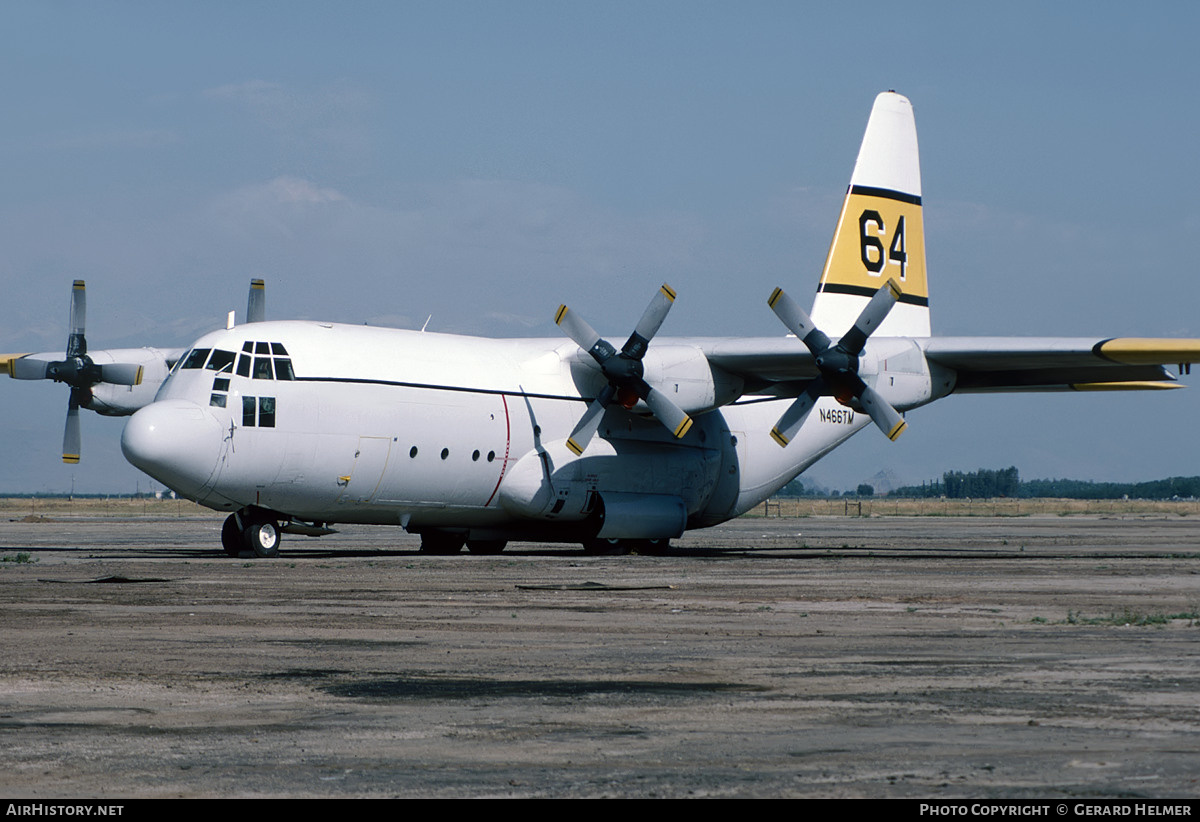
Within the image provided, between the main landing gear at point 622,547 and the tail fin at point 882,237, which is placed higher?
the tail fin at point 882,237

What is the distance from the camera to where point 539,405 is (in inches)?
1129

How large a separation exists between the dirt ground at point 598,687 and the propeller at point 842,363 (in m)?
8.67

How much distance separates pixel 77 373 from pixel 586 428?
Result: 11684 mm

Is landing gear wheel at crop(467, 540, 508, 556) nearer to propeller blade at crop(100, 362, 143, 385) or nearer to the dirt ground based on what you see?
propeller blade at crop(100, 362, 143, 385)

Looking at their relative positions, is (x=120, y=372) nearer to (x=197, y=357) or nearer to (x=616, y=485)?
(x=197, y=357)

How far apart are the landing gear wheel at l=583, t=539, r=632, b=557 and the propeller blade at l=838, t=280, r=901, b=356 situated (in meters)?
6.01

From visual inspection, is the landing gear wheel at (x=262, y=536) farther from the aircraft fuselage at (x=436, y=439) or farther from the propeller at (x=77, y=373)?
the propeller at (x=77, y=373)

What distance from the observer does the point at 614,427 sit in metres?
29.7

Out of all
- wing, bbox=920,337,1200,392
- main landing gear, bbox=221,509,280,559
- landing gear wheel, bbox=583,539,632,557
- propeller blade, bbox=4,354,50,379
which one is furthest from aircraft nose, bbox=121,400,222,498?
wing, bbox=920,337,1200,392

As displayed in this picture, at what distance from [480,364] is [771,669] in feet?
60.2

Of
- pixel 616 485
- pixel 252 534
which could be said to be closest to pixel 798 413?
pixel 616 485

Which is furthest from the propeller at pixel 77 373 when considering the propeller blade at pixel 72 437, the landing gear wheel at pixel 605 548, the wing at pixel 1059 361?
the wing at pixel 1059 361

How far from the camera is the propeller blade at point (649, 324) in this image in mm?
28484

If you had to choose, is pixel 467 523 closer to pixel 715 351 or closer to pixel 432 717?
pixel 715 351
